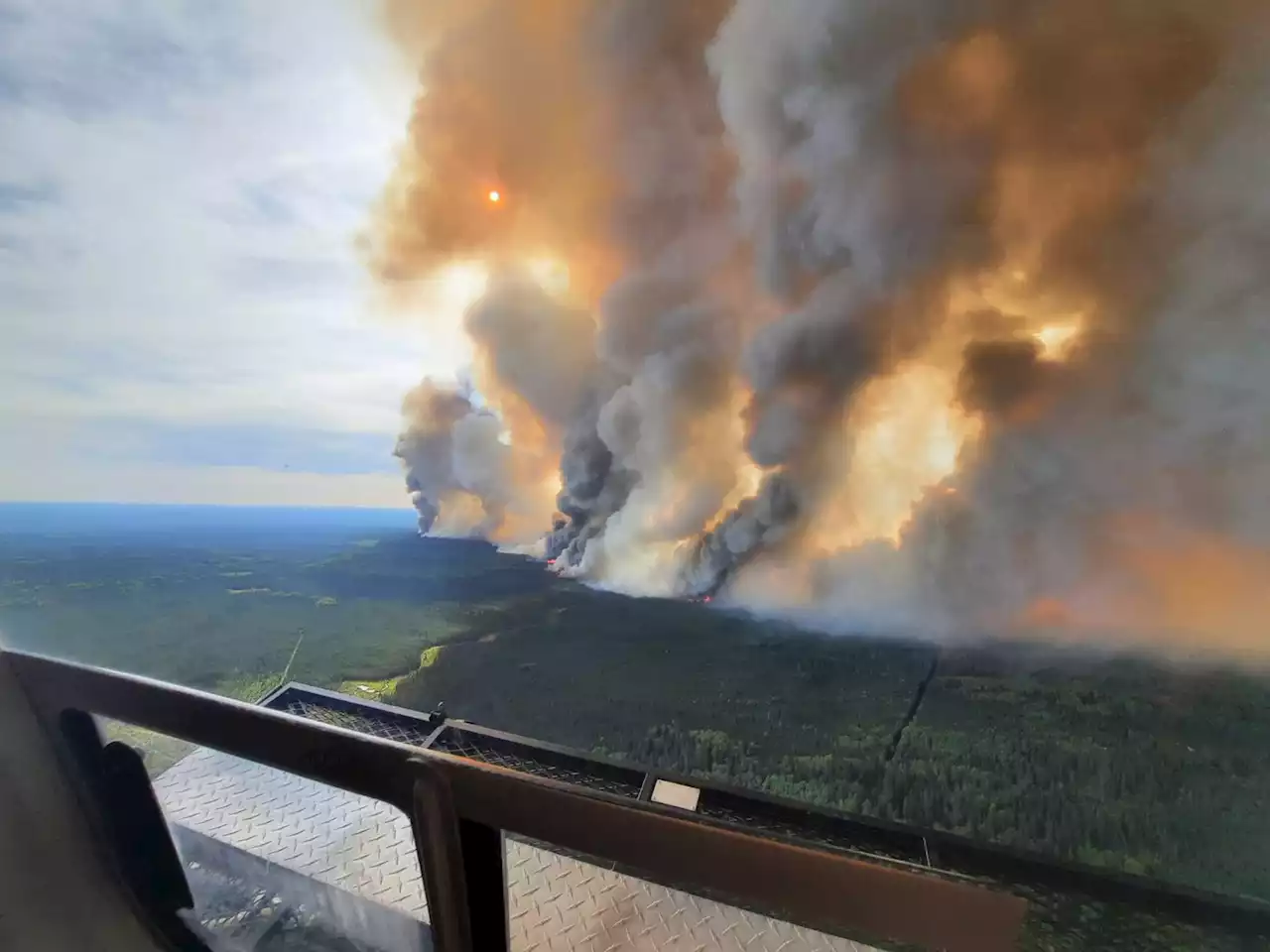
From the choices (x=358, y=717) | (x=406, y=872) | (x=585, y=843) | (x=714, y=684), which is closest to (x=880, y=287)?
(x=714, y=684)

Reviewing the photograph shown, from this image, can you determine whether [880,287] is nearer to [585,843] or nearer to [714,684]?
[714,684]

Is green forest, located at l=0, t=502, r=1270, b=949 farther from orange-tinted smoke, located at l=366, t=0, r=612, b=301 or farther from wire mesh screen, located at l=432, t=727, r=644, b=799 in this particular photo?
orange-tinted smoke, located at l=366, t=0, r=612, b=301

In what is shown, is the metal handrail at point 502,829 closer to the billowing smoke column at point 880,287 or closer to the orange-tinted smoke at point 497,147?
the billowing smoke column at point 880,287

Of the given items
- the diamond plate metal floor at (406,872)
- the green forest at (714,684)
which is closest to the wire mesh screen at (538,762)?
the green forest at (714,684)

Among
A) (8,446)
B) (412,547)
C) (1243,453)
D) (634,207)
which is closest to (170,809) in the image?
(412,547)

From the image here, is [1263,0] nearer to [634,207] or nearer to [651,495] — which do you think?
[634,207]
